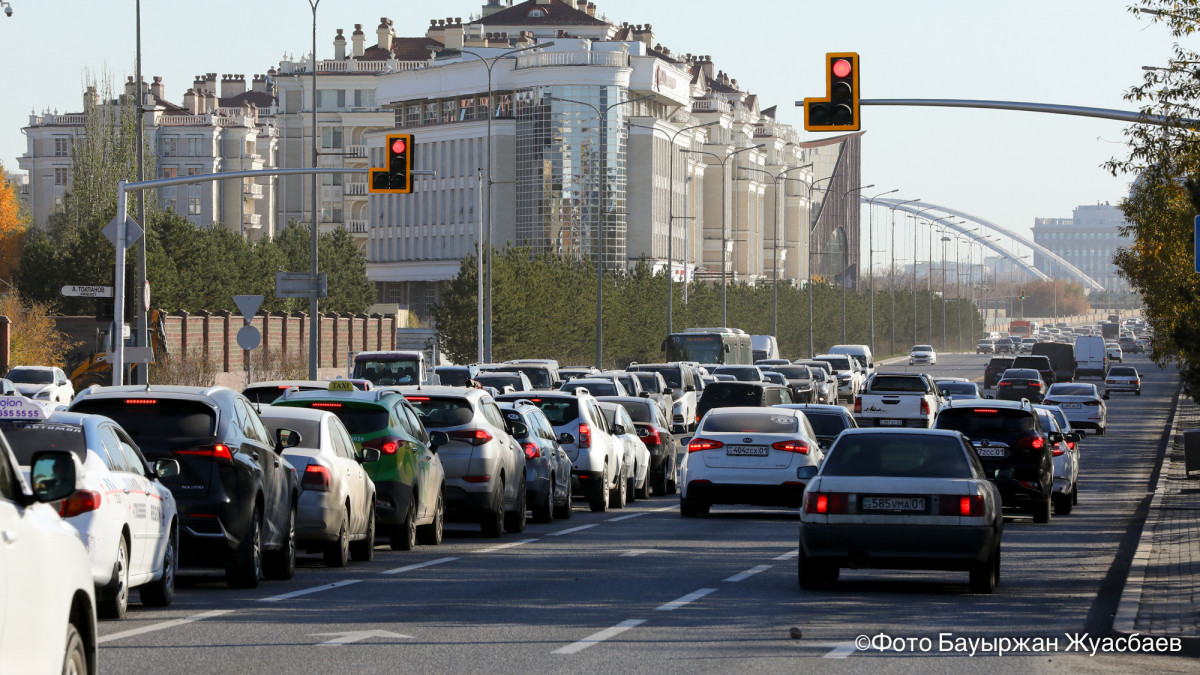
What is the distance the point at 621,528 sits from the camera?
23.4 m

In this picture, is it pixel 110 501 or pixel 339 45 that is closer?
pixel 110 501

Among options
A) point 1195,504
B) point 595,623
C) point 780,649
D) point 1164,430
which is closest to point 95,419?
point 595,623

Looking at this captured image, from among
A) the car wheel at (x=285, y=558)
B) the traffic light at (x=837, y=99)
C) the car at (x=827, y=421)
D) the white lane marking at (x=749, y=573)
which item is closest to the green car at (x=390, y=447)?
the car wheel at (x=285, y=558)

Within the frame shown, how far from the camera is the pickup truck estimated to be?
4284 cm

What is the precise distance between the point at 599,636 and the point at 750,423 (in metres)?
12.6

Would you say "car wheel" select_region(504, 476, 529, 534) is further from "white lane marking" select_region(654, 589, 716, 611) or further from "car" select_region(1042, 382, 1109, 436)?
"car" select_region(1042, 382, 1109, 436)

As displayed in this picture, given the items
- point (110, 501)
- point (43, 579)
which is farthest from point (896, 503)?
point (43, 579)

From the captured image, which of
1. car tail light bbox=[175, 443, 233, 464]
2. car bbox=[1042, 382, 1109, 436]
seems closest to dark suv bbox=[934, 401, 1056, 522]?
car tail light bbox=[175, 443, 233, 464]

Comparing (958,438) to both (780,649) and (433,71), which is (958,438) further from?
(433,71)

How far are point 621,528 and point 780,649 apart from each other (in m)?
11.7

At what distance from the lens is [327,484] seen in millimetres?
16484

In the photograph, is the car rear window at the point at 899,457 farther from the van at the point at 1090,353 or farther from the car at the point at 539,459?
the van at the point at 1090,353

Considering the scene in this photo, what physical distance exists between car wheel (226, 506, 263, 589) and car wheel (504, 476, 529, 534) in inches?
275

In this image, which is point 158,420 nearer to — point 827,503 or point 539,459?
point 827,503
